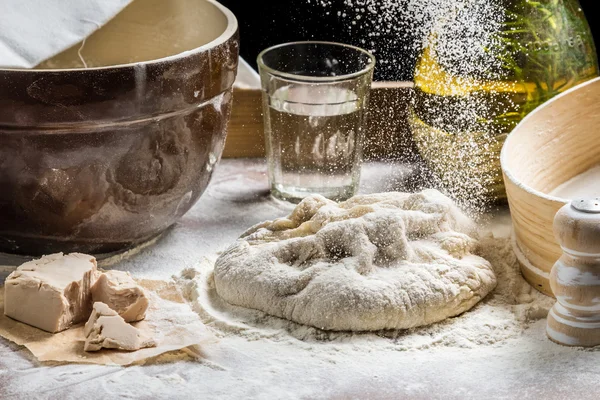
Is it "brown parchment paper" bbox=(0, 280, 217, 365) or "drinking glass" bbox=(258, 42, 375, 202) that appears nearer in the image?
"brown parchment paper" bbox=(0, 280, 217, 365)

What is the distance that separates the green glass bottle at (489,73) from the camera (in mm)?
1190

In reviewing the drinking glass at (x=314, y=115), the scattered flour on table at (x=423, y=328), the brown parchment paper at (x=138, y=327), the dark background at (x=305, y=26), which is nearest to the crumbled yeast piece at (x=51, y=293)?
the brown parchment paper at (x=138, y=327)

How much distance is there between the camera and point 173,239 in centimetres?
118

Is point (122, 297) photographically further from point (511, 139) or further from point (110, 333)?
point (511, 139)

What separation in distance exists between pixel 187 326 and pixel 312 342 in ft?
0.41

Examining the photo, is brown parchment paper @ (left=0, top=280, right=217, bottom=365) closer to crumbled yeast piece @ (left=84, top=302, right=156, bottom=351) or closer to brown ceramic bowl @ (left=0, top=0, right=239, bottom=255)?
crumbled yeast piece @ (left=84, top=302, right=156, bottom=351)

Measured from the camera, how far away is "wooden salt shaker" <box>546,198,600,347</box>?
2.92 feet

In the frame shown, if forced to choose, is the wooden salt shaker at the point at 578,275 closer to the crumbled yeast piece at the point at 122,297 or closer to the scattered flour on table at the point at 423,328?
the scattered flour on table at the point at 423,328

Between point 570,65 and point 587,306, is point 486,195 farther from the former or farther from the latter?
point 587,306

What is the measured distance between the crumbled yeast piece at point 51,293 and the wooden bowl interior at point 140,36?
375mm

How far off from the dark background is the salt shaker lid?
0.67 meters

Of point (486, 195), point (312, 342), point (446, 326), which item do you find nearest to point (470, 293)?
point (446, 326)

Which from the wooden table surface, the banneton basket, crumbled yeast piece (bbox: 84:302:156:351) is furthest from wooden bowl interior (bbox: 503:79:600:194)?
crumbled yeast piece (bbox: 84:302:156:351)

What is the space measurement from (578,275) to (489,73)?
374 mm
